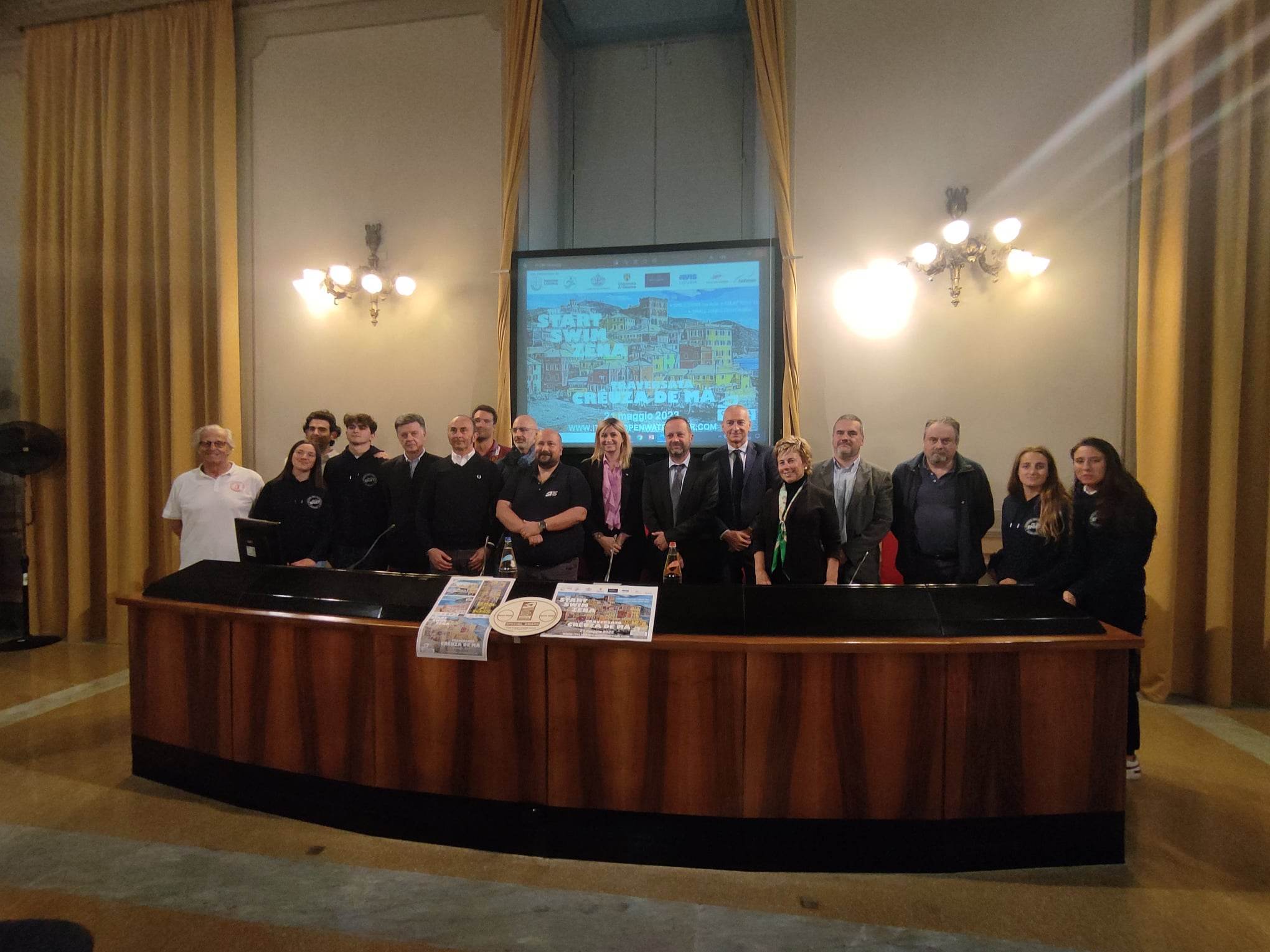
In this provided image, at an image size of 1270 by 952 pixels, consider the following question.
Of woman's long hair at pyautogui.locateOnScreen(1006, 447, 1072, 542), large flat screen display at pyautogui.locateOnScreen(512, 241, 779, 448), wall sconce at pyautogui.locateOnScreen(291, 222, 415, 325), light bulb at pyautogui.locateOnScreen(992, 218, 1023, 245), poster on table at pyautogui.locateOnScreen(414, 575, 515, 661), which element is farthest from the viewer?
wall sconce at pyautogui.locateOnScreen(291, 222, 415, 325)

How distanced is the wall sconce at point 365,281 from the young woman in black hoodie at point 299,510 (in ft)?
6.55

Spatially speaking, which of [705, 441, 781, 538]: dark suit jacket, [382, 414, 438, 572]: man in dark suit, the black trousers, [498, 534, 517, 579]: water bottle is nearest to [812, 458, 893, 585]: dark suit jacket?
[705, 441, 781, 538]: dark suit jacket

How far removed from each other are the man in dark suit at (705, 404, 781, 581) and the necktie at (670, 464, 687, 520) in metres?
0.16

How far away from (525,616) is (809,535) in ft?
4.74

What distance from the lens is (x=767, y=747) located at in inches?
85.4

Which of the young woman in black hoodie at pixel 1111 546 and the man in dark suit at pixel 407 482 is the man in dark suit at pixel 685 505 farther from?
the young woman in black hoodie at pixel 1111 546

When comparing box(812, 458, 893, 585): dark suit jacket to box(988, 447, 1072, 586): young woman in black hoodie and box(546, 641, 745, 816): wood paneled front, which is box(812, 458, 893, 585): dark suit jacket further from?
box(546, 641, 745, 816): wood paneled front

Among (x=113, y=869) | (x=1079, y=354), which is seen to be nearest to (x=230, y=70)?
(x=113, y=869)

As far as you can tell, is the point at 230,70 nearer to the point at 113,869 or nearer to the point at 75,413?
the point at 75,413

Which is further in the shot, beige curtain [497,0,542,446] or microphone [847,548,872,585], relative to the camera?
beige curtain [497,0,542,446]

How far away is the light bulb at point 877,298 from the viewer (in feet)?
15.3

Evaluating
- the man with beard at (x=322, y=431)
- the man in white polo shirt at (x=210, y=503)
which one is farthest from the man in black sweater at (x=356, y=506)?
the man in white polo shirt at (x=210, y=503)

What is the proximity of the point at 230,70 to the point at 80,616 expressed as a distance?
172 inches

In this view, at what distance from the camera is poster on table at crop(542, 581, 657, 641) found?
2.20 meters
